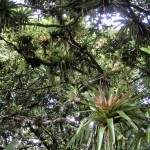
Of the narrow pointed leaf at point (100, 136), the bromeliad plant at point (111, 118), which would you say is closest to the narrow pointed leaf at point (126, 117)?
the bromeliad plant at point (111, 118)

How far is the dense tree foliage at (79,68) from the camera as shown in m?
2.40

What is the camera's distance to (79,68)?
5785mm

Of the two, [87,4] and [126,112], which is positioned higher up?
[87,4]

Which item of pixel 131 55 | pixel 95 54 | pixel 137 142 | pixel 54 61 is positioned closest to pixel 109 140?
pixel 137 142

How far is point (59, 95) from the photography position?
22.8ft

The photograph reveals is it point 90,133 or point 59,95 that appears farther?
point 59,95

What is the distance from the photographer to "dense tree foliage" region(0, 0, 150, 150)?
240cm

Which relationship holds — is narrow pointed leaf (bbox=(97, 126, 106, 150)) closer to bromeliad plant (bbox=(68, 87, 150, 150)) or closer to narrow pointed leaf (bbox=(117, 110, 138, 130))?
bromeliad plant (bbox=(68, 87, 150, 150))

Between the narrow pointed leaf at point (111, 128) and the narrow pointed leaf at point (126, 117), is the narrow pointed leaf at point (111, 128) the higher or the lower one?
the lower one

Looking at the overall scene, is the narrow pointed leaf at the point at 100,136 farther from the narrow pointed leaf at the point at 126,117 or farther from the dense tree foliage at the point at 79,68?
the narrow pointed leaf at the point at 126,117

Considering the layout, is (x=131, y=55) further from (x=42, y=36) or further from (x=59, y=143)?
(x=59, y=143)

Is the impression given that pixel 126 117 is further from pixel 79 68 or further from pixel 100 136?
pixel 79 68

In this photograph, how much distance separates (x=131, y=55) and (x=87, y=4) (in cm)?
227

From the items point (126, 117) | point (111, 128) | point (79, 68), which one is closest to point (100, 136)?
point (111, 128)
